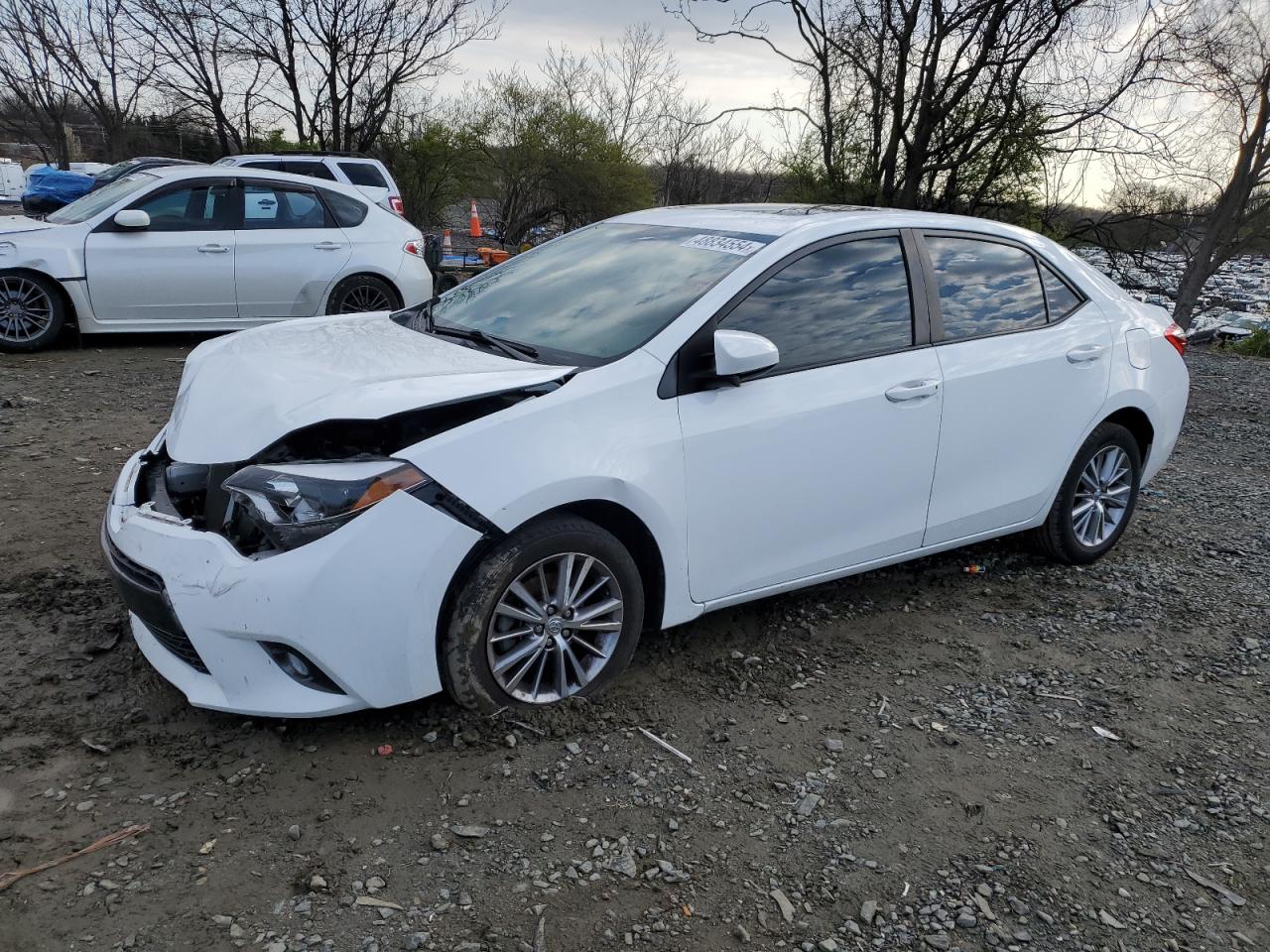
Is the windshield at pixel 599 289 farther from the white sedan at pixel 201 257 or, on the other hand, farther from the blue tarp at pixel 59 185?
the blue tarp at pixel 59 185

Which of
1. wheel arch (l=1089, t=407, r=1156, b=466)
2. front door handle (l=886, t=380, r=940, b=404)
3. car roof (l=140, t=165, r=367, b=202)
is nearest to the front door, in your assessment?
front door handle (l=886, t=380, r=940, b=404)

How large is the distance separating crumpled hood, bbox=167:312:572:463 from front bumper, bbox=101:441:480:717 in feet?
1.09

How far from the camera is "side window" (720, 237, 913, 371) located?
3598 millimetres

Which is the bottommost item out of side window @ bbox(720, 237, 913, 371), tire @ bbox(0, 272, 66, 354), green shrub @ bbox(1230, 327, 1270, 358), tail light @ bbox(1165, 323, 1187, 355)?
green shrub @ bbox(1230, 327, 1270, 358)

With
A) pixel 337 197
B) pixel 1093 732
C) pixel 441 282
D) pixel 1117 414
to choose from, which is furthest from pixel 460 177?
pixel 1093 732

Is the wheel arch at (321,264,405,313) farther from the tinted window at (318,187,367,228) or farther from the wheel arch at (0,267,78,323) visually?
the wheel arch at (0,267,78,323)

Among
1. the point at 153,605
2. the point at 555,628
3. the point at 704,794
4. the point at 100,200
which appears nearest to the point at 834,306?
the point at 555,628

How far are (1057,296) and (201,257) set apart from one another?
7.35 metres

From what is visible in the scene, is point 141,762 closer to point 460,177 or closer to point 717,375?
point 717,375

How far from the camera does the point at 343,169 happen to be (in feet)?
42.3

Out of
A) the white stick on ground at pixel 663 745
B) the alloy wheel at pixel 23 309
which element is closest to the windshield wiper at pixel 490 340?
the white stick on ground at pixel 663 745

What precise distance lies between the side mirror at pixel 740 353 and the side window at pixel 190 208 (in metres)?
7.19

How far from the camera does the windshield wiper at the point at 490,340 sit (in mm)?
3527

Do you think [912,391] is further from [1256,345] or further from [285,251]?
[1256,345]
